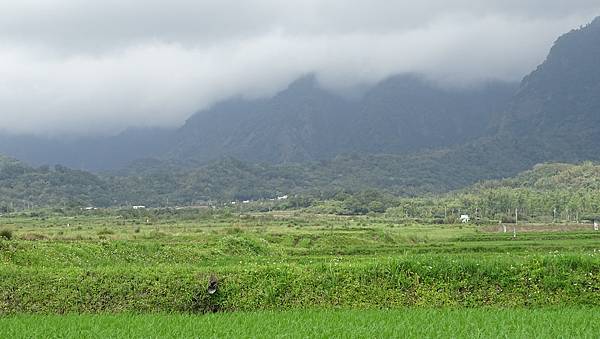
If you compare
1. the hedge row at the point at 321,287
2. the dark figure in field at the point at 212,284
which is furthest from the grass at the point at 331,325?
the dark figure in field at the point at 212,284

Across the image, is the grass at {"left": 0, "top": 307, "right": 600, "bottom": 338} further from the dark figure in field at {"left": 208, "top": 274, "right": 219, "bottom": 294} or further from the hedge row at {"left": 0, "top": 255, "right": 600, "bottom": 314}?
the dark figure in field at {"left": 208, "top": 274, "right": 219, "bottom": 294}

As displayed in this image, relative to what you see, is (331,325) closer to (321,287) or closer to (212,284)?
(321,287)

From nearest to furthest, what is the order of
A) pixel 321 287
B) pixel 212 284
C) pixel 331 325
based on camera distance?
pixel 331 325 → pixel 212 284 → pixel 321 287

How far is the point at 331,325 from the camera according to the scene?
48.6ft

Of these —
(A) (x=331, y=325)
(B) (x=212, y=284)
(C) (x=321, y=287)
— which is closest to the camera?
(A) (x=331, y=325)

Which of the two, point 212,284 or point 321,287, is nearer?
point 212,284

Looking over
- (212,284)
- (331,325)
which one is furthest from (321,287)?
(331,325)

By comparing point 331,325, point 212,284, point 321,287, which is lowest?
point 321,287

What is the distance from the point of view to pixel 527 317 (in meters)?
15.4

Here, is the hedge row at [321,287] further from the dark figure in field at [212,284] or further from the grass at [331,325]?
the grass at [331,325]

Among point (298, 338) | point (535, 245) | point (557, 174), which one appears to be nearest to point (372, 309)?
point (298, 338)

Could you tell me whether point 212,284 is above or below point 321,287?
above

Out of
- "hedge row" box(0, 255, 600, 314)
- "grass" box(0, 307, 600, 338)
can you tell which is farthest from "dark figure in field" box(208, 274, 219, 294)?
"grass" box(0, 307, 600, 338)

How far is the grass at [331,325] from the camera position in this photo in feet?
44.3
